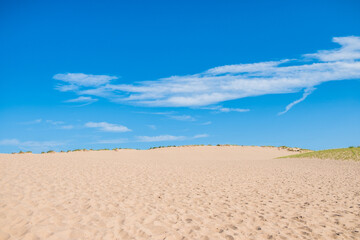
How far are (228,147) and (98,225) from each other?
50.7 meters

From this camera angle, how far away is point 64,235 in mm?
7340

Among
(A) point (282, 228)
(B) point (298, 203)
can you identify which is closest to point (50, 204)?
(A) point (282, 228)

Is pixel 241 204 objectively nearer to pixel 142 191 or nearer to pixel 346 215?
pixel 346 215

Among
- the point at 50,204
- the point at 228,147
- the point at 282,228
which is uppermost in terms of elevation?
the point at 228,147

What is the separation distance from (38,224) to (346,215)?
37.5ft

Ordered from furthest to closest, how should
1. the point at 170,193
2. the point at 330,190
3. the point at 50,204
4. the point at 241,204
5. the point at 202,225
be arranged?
the point at 330,190
the point at 170,193
the point at 241,204
the point at 50,204
the point at 202,225

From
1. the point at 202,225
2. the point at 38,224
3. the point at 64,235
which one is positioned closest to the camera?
the point at 64,235

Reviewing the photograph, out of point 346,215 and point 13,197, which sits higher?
point 13,197

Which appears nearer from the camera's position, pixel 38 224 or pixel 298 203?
pixel 38 224

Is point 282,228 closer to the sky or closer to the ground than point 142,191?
closer to the ground

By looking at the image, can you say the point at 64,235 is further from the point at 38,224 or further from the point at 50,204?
the point at 50,204

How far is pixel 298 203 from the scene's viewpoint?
38.8 feet

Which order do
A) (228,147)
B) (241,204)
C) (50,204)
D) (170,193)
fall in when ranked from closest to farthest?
(50,204) → (241,204) → (170,193) → (228,147)

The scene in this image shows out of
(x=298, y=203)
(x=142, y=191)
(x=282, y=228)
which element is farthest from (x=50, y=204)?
(x=298, y=203)
